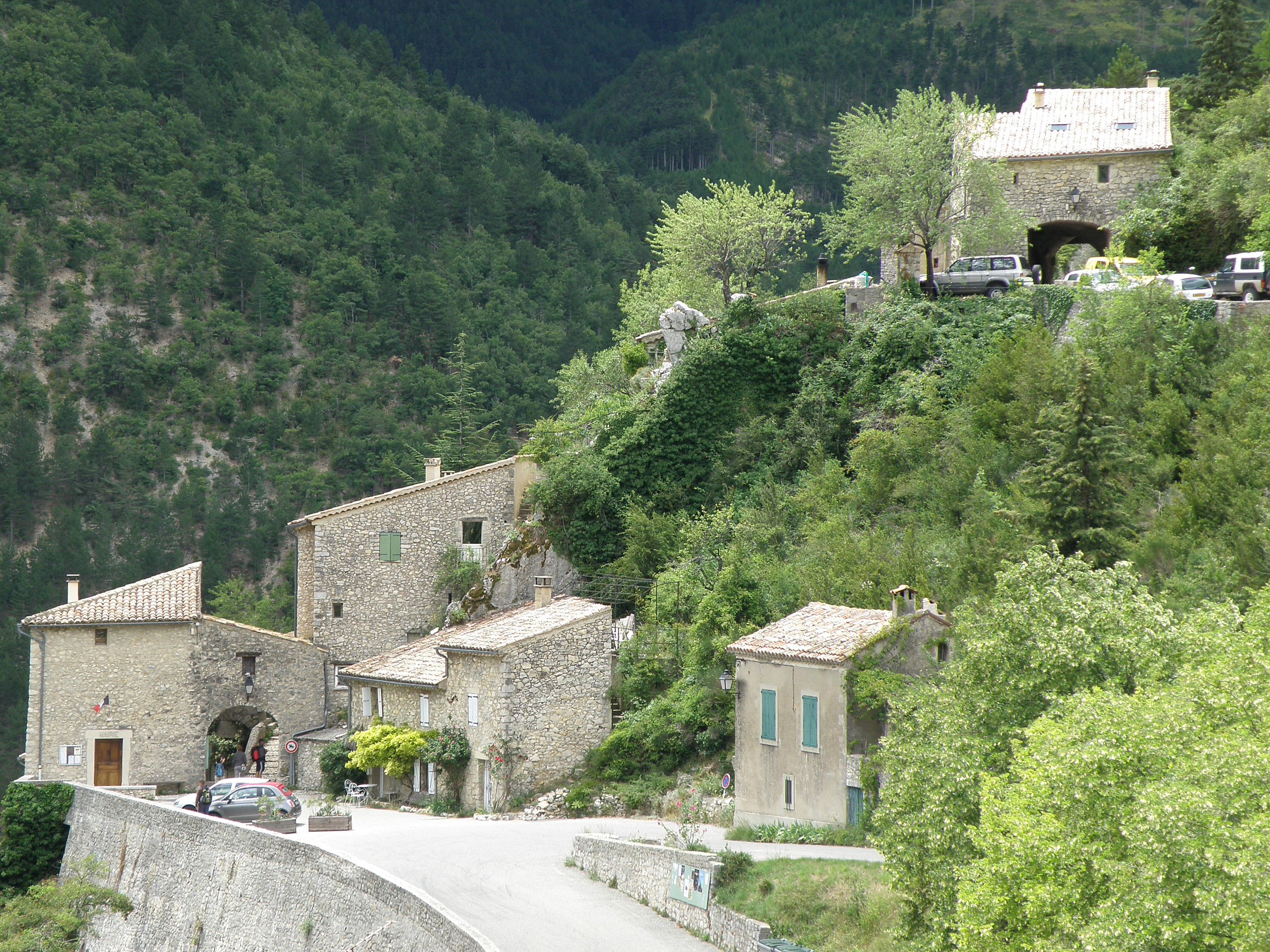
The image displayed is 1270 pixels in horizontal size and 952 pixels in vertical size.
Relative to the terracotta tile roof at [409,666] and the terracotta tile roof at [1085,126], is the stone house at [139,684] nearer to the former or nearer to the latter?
the terracotta tile roof at [409,666]

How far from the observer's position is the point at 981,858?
55.6 feet

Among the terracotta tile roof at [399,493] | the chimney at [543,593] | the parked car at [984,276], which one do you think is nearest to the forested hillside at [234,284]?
the terracotta tile roof at [399,493]

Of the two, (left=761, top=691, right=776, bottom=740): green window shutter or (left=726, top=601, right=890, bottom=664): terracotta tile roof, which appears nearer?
(left=726, top=601, right=890, bottom=664): terracotta tile roof

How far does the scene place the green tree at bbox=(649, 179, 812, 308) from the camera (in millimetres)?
48531

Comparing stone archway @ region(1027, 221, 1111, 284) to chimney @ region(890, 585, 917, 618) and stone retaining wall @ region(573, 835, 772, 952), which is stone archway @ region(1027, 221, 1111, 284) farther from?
stone retaining wall @ region(573, 835, 772, 952)

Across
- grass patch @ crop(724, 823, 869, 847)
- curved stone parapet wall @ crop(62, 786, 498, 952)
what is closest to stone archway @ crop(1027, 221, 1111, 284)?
grass patch @ crop(724, 823, 869, 847)

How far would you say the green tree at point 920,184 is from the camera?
41469 millimetres

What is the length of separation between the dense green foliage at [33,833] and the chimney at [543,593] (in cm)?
1276

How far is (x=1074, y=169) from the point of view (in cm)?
4444

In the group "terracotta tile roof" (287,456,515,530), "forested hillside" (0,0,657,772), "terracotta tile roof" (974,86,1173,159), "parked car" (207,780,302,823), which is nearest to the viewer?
"parked car" (207,780,302,823)

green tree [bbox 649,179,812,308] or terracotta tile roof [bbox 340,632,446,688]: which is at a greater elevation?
green tree [bbox 649,179,812,308]

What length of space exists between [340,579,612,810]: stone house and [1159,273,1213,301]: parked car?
1672cm

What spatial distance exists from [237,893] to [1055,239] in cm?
3289

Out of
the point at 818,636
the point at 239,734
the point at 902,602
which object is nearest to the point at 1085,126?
the point at 902,602
